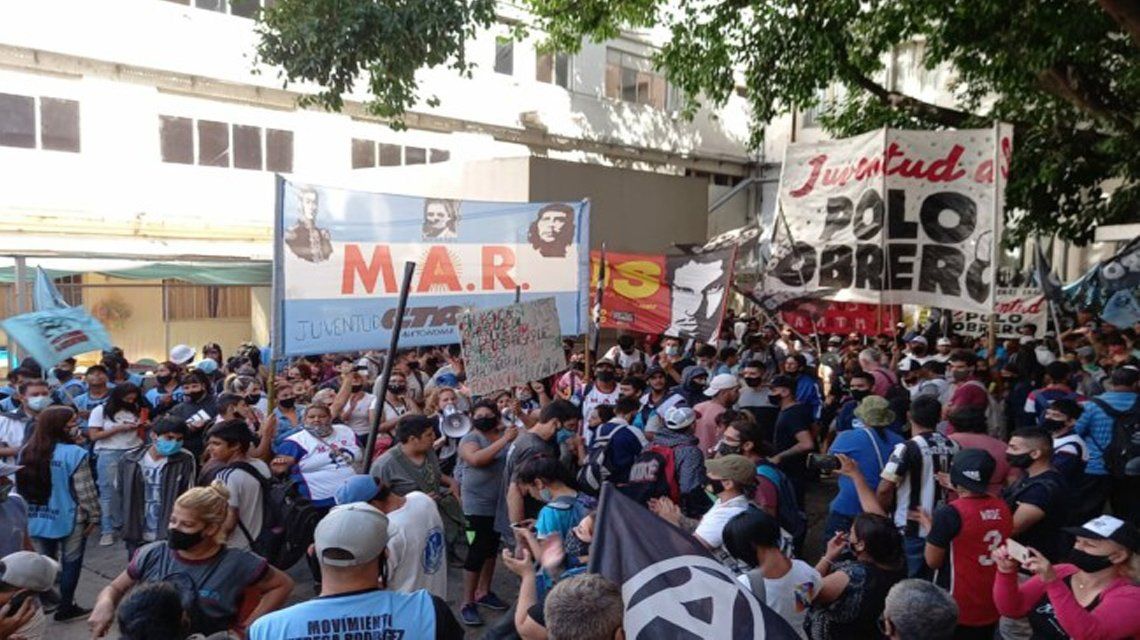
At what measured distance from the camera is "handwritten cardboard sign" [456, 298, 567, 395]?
632 cm

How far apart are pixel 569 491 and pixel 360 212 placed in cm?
342

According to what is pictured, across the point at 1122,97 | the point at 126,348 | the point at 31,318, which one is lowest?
the point at 126,348

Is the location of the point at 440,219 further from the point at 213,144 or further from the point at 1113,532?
the point at 213,144

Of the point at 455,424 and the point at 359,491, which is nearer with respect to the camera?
the point at 359,491

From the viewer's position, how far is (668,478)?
557cm

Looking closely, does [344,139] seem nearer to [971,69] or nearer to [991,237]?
[971,69]

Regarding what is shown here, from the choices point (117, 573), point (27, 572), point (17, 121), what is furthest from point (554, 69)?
point (27, 572)

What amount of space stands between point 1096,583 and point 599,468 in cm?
304

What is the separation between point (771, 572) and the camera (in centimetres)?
348

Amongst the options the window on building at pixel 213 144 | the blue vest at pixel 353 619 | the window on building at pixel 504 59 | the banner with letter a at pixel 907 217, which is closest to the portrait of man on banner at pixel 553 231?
the banner with letter a at pixel 907 217

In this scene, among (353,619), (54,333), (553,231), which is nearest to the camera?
(353,619)

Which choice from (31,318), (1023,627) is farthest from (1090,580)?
(31,318)

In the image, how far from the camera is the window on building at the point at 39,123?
55.3 ft

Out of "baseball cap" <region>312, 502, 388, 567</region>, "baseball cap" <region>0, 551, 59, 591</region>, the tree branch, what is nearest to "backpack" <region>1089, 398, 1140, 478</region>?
the tree branch
